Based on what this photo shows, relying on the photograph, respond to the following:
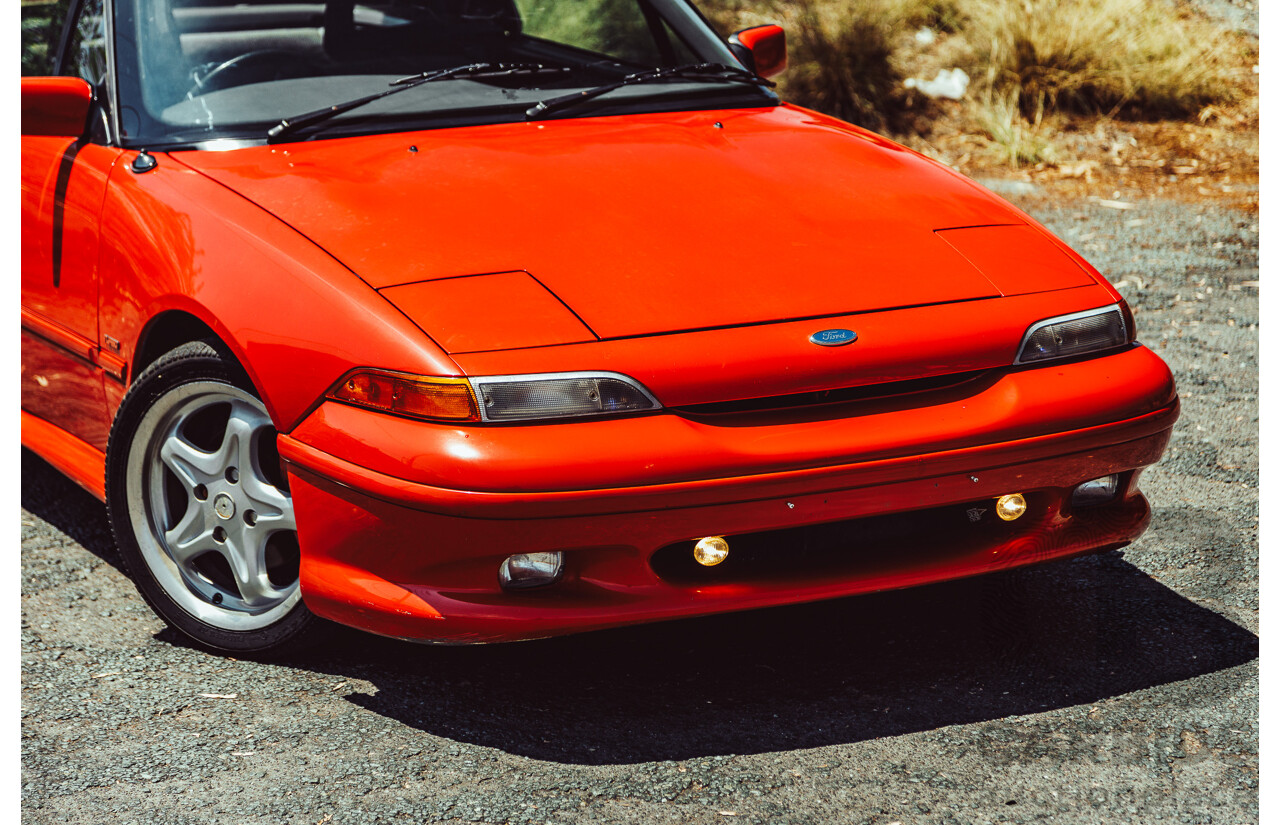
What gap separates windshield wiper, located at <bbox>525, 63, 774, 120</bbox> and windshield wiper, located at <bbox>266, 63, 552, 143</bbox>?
0.56 ft

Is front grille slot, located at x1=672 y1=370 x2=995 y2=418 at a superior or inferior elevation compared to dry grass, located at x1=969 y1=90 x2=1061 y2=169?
superior

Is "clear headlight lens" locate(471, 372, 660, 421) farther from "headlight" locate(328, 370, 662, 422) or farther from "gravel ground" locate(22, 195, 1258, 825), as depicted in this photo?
"gravel ground" locate(22, 195, 1258, 825)

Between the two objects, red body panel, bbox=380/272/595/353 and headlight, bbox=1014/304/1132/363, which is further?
headlight, bbox=1014/304/1132/363

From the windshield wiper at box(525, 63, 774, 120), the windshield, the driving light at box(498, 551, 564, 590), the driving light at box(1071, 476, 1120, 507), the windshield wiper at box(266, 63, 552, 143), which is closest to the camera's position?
the driving light at box(498, 551, 564, 590)

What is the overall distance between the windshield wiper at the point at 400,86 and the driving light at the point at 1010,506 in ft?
6.11

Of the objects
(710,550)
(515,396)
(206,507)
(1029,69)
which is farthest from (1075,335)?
(1029,69)

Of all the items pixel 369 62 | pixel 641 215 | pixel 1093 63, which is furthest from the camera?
pixel 1093 63

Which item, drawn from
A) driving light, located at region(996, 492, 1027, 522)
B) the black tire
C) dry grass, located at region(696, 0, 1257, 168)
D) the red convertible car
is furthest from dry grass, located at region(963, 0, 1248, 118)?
the black tire

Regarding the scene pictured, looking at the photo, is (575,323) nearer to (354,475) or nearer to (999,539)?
(354,475)

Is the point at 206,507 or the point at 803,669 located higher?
the point at 206,507

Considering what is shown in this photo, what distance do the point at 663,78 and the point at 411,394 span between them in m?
1.73

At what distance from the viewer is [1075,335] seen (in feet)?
9.60

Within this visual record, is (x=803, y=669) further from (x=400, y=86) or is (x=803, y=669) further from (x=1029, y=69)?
(x=1029, y=69)

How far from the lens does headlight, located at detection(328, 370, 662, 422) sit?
8.34 feet
